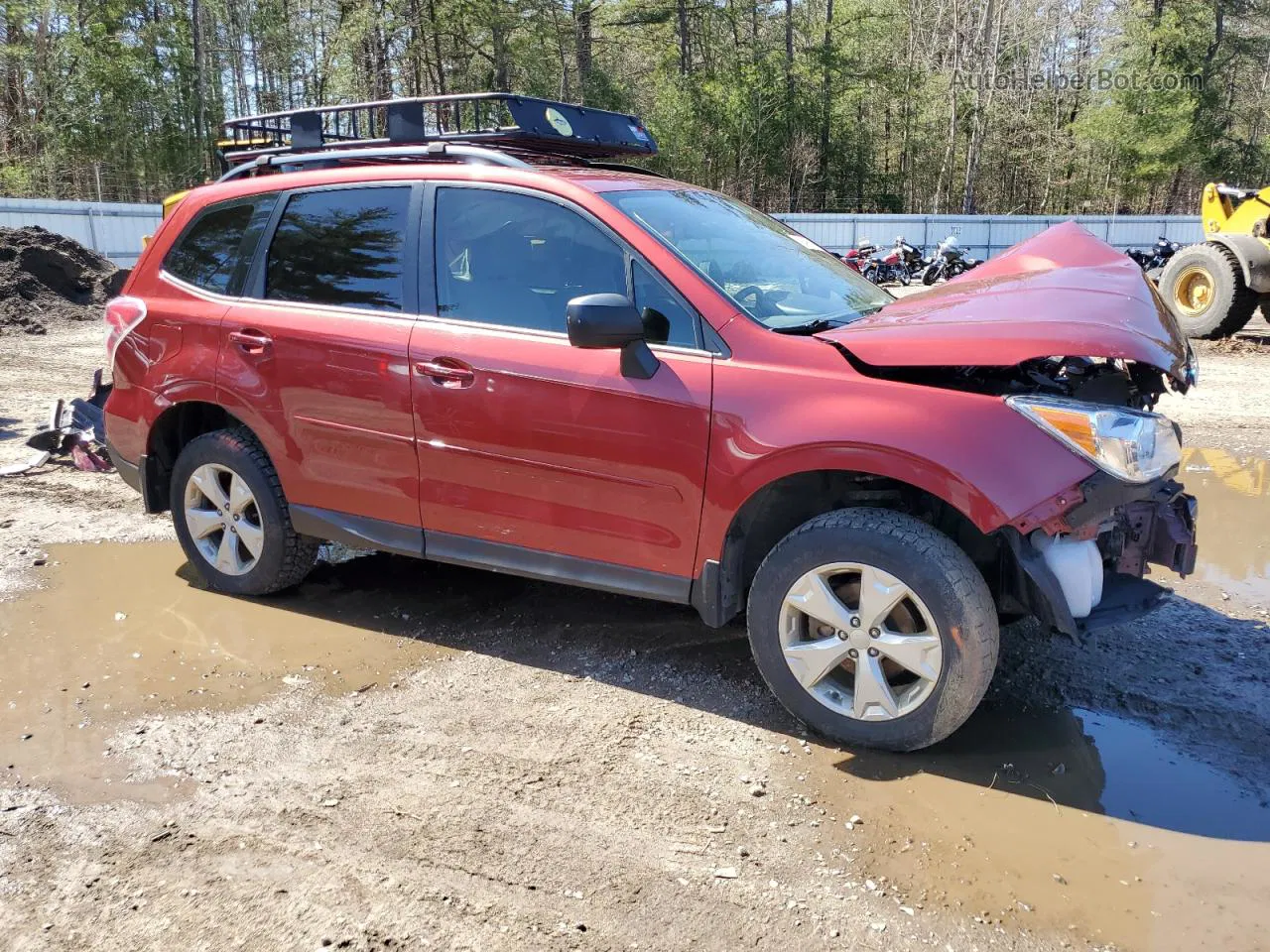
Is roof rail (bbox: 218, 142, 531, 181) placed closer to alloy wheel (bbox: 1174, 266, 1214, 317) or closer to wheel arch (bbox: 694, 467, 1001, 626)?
wheel arch (bbox: 694, 467, 1001, 626)

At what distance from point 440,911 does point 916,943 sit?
1204mm

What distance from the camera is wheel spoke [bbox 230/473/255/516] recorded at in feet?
14.5

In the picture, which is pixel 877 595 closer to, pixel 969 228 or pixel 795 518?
pixel 795 518

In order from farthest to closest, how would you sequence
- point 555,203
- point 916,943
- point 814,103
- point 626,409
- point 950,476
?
point 814,103
point 555,203
point 626,409
point 950,476
point 916,943

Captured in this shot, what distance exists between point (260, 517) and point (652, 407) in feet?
6.76

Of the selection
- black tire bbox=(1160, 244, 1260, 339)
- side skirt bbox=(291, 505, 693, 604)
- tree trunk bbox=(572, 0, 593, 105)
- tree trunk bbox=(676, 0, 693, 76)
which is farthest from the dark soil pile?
tree trunk bbox=(676, 0, 693, 76)

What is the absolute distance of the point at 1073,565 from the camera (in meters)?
3.01

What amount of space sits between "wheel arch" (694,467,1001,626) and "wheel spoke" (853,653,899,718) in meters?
0.51

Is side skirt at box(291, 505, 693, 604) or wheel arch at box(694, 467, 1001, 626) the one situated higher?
wheel arch at box(694, 467, 1001, 626)

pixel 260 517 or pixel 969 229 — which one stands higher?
pixel 969 229

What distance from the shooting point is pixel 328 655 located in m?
4.13

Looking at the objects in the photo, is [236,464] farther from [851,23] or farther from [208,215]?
[851,23]

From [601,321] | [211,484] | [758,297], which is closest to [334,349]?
[211,484]

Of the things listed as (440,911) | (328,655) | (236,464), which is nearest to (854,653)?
(440,911)
